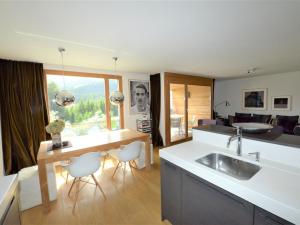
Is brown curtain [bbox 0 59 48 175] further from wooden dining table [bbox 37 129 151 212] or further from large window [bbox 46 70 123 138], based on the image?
wooden dining table [bbox 37 129 151 212]

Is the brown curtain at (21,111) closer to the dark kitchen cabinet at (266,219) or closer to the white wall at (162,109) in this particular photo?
the white wall at (162,109)

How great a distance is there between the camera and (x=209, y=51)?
2.39 m

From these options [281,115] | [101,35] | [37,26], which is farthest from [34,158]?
[281,115]

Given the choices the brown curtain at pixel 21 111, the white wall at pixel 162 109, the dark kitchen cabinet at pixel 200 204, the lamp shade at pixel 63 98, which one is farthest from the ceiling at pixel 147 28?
the white wall at pixel 162 109

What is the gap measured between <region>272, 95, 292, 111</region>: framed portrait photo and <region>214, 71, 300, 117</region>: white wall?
0.29ft

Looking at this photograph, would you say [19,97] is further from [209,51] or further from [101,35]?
[209,51]

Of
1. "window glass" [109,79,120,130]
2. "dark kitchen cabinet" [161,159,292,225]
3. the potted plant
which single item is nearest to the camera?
"dark kitchen cabinet" [161,159,292,225]

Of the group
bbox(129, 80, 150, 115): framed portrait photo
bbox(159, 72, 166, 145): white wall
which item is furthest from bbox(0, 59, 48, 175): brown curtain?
bbox(159, 72, 166, 145): white wall

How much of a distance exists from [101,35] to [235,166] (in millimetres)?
2037

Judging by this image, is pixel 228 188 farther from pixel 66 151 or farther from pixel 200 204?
pixel 66 151

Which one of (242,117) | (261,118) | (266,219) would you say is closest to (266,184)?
(266,219)

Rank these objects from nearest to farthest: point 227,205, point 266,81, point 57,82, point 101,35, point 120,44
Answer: point 227,205 < point 101,35 < point 120,44 < point 57,82 < point 266,81

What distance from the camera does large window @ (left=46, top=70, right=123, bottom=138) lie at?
10.5ft

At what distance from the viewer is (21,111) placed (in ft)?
8.92
